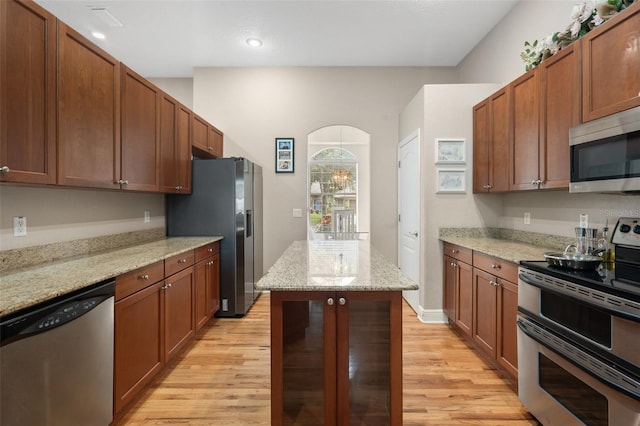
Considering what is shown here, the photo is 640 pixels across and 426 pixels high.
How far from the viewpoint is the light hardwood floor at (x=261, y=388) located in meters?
1.88

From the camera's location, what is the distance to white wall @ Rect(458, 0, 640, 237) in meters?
2.09

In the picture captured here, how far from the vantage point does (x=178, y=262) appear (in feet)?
8.20

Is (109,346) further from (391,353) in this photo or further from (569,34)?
(569,34)

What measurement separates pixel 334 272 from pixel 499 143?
2.27m

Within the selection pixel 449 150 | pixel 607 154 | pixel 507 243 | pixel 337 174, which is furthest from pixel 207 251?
pixel 607 154

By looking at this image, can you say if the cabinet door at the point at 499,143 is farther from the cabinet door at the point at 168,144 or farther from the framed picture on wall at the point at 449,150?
the cabinet door at the point at 168,144

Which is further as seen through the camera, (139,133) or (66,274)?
(139,133)

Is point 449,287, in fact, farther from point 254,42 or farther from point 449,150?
point 254,42

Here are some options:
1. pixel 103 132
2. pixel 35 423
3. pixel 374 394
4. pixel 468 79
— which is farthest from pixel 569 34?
pixel 35 423

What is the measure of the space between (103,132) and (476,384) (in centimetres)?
321

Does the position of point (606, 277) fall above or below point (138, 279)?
above

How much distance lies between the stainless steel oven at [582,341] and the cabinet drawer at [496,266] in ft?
0.58

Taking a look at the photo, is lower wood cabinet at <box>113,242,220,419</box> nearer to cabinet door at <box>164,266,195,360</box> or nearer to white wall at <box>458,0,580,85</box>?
cabinet door at <box>164,266,195,360</box>

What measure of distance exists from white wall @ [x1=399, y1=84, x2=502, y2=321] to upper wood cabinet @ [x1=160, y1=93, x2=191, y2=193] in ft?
8.66
